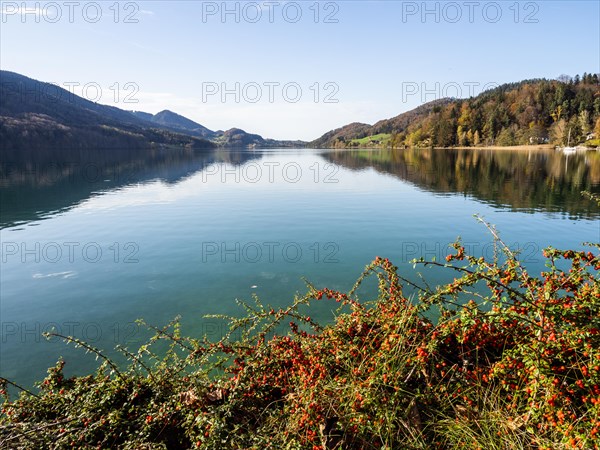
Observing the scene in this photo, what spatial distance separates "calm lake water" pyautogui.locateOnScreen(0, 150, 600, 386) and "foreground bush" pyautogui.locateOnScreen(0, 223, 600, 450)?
17.0 feet

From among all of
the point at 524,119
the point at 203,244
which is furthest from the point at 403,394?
the point at 524,119

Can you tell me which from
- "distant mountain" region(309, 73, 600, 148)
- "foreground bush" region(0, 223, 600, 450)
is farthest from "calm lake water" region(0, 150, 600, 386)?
"distant mountain" region(309, 73, 600, 148)

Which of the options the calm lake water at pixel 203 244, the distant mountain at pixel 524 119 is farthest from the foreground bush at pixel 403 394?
the distant mountain at pixel 524 119

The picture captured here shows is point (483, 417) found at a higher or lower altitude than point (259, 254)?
higher

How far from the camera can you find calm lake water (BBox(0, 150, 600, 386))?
33.7 ft

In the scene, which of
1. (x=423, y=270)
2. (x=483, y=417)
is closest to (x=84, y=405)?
(x=483, y=417)

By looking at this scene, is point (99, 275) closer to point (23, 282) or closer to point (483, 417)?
point (23, 282)

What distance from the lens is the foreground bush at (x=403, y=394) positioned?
3.14 metres

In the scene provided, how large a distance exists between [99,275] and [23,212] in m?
19.4

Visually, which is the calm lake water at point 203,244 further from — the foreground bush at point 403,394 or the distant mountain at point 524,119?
the distant mountain at point 524,119

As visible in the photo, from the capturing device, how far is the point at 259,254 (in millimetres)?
16141

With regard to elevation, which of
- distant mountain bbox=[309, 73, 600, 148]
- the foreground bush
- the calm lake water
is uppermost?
distant mountain bbox=[309, 73, 600, 148]

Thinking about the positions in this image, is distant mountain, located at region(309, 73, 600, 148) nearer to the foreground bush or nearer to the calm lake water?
the calm lake water

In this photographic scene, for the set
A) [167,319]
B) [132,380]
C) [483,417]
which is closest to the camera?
[483,417]
